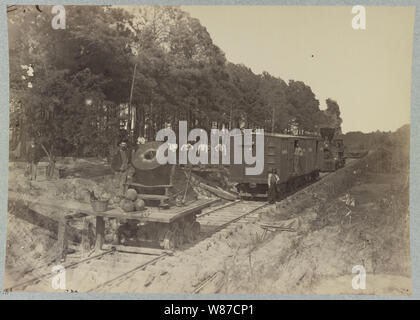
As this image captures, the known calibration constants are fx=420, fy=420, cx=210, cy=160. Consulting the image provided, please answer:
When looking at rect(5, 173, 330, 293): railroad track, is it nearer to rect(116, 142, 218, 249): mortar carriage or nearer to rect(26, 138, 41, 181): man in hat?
rect(116, 142, 218, 249): mortar carriage

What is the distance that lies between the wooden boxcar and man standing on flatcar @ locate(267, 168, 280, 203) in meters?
0.07

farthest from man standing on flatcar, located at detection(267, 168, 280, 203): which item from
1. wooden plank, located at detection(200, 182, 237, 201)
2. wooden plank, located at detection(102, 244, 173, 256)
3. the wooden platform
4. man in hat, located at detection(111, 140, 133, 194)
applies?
man in hat, located at detection(111, 140, 133, 194)

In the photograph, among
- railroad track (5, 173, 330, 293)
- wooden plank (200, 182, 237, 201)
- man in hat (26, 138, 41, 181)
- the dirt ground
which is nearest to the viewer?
railroad track (5, 173, 330, 293)

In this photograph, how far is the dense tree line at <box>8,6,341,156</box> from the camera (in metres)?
6.34

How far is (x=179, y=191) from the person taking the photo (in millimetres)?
6473

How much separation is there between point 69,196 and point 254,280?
3.07m

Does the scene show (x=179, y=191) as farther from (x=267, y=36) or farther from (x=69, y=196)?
(x=267, y=36)

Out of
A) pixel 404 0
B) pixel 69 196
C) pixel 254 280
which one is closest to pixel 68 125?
pixel 69 196

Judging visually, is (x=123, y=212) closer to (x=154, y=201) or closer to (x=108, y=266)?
(x=154, y=201)

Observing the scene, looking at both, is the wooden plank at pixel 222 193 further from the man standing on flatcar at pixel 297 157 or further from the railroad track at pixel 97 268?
the man standing on flatcar at pixel 297 157

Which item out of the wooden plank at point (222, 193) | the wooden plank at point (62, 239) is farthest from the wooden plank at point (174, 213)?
the wooden plank at point (62, 239)

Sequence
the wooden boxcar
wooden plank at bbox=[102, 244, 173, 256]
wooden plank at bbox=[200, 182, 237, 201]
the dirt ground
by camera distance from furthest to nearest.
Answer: wooden plank at bbox=[200, 182, 237, 201]
the wooden boxcar
the dirt ground
wooden plank at bbox=[102, 244, 173, 256]

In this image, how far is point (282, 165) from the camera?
7566mm

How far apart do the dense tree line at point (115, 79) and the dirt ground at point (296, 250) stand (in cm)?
87
